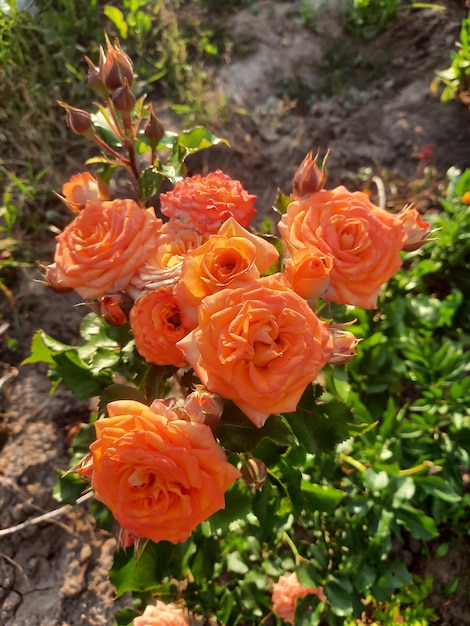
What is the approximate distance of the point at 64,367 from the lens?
135cm

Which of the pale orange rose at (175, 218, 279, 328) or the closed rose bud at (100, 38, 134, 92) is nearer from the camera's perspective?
the pale orange rose at (175, 218, 279, 328)

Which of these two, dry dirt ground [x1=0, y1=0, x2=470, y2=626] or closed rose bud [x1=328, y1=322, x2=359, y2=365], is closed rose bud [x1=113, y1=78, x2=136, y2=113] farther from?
dry dirt ground [x1=0, y1=0, x2=470, y2=626]

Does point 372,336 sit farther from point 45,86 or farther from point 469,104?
point 45,86

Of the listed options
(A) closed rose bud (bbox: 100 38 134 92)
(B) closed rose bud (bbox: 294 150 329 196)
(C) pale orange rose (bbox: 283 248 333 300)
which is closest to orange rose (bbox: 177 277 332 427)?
(C) pale orange rose (bbox: 283 248 333 300)

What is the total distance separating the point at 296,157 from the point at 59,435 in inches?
77.3

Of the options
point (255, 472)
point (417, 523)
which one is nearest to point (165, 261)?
point (255, 472)

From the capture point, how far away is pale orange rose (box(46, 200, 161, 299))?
38.1 inches

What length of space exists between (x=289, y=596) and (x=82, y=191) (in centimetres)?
136

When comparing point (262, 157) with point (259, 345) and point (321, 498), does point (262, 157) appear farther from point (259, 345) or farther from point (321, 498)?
point (259, 345)

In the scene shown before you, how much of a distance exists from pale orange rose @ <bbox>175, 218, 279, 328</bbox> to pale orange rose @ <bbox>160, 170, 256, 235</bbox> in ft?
0.43

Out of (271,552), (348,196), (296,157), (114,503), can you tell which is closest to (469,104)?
(296,157)

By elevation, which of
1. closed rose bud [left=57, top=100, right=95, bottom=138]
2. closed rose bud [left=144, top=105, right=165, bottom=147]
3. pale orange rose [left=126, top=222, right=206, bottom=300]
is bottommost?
pale orange rose [left=126, top=222, right=206, bottom=300]

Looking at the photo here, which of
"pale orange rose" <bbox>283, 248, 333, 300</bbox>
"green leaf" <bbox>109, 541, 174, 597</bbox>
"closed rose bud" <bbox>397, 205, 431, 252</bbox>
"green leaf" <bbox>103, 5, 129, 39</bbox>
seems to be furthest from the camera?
"green leaf" <bbox>103, 5, 129, 39</bbox>

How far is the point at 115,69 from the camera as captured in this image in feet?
3.77
